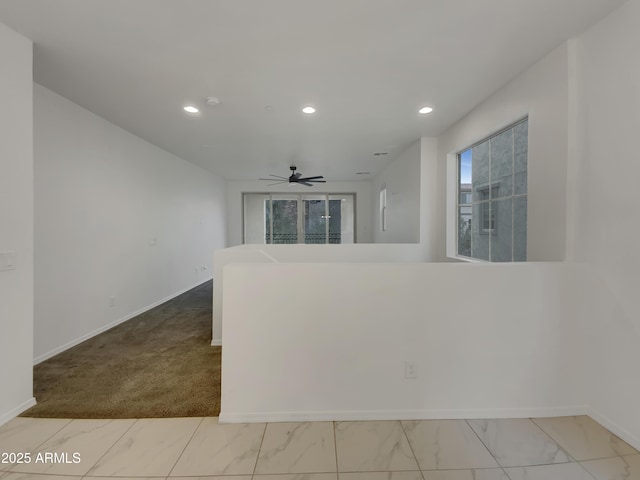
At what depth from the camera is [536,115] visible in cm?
235

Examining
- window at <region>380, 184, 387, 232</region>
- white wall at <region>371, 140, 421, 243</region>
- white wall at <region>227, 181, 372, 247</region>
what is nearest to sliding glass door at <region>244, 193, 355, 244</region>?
white wall at <region>227, 181, 372, 247</region>

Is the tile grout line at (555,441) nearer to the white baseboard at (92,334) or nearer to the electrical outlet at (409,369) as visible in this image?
the electrical outlet at (409,369)

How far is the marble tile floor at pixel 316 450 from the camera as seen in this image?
1.48 metres

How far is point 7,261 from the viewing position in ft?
6.19

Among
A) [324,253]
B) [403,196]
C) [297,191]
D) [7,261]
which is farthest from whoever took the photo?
[297,191]

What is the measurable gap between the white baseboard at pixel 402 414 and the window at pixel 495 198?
1.33 meters

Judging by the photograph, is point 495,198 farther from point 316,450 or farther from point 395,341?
point 316,450

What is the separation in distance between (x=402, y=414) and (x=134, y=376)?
2.22 m

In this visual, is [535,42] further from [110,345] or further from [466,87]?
[110,345]

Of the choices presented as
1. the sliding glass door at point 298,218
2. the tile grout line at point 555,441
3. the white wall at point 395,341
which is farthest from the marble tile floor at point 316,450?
the sliding glass door at point 298,218

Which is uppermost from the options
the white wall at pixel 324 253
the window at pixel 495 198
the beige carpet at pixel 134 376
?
the window at pixel 495 198

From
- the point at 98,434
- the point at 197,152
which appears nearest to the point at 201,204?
the point at 197,152

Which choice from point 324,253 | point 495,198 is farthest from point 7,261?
point 495,198

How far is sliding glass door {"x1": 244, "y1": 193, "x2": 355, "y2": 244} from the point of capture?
866 centimetres
